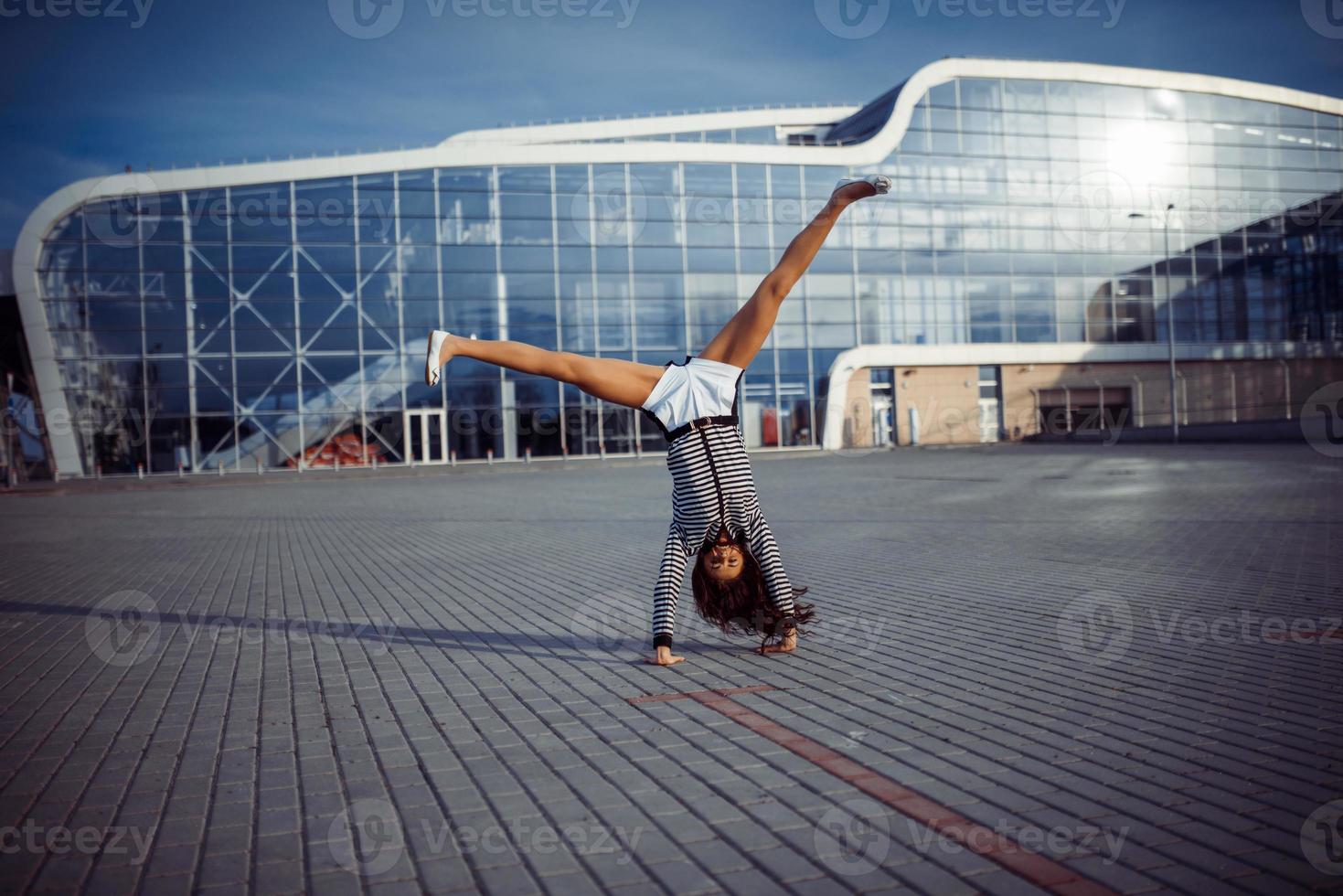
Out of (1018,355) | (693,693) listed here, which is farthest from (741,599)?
(1018,355)

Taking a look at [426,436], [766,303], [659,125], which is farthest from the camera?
[659,125]

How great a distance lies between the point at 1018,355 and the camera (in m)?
46.6

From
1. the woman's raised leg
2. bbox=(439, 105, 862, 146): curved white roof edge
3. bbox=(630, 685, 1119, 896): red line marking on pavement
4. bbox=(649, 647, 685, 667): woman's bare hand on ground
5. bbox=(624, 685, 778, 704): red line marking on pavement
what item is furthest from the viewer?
bbox=(439, 105, 862, 146): curved white roof edge

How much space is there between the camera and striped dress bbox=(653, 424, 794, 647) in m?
5.70

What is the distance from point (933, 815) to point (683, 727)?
57.0 inches

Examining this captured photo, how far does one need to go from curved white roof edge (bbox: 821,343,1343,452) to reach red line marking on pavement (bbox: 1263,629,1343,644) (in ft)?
123

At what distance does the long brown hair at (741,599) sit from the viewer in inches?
232

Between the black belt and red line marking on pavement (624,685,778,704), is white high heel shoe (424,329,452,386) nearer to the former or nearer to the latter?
the black belt

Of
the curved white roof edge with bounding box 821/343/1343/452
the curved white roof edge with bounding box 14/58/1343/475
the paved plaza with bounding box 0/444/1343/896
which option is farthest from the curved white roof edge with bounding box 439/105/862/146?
the paved plaza with bounding box 0/444/1343/896

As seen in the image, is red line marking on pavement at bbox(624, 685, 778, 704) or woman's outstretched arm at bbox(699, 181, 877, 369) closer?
Result: red line marking on pavement at bbox(624, 685, 778, 704)

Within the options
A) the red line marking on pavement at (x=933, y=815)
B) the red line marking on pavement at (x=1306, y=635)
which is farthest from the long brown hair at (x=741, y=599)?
the red line marking on pavement at (x=1306, y=635)

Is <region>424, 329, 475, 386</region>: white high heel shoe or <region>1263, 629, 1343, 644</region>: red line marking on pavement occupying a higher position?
<region>424, 329, 475, 386</region>: white high heel shoe

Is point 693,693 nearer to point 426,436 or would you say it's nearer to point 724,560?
point 724,560

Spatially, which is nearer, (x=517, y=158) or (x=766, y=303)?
(x=766, y=303)
